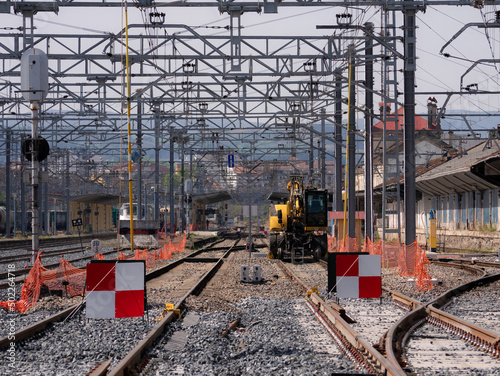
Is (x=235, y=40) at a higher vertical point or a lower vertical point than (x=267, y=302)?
higher

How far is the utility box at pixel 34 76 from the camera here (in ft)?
47.2

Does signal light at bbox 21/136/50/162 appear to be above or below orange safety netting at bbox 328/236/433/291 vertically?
above

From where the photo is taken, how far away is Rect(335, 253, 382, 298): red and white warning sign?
1146 centimetres

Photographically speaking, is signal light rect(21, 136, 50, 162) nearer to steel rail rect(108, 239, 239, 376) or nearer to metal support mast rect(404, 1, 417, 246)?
steel rail rect(108, 239, 239, 376)

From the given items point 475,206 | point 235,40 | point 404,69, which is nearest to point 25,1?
point 235,40

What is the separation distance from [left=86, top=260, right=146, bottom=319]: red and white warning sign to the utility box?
19.5 ft

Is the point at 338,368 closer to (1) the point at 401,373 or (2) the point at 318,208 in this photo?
(1) the point at 401,373

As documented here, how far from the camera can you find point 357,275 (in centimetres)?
1159

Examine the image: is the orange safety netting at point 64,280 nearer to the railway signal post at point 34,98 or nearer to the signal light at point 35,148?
the railway signal post at point 34,98

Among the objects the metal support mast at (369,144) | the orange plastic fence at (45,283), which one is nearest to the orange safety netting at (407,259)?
the metal support mast at (369,144)

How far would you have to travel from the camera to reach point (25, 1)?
66.5ft

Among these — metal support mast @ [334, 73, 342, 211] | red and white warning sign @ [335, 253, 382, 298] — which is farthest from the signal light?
metal support mast @ [334, 73, 342, 211]

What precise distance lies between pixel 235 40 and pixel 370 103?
7.53m

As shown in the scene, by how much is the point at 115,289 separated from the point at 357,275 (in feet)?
13.8
